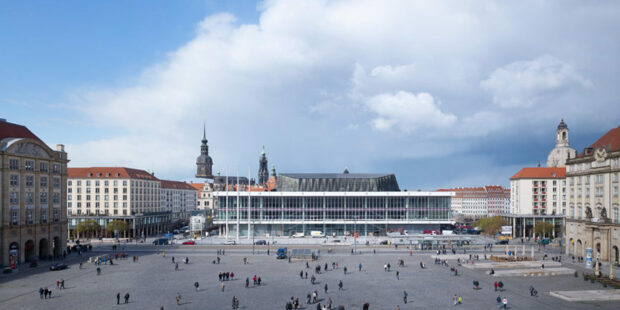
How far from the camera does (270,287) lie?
54.3 metres

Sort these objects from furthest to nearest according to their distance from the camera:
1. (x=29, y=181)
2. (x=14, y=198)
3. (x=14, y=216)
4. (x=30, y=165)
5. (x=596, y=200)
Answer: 1. (x=596, y=200)
2. (x=30, y=165)
3. (x=29, y=181)
4. (x=14, y=216)
5. (x=14, y=198)

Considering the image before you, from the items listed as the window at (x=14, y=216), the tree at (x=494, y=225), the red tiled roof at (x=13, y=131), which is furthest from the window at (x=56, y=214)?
the tree at (x=494, y=225)

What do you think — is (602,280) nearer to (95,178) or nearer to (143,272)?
(143,272)

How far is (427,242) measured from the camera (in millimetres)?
98062

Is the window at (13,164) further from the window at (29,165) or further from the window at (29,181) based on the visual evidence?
the window at (29,181)

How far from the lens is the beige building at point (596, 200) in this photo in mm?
73188

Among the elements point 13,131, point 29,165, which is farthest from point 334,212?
point 13,131

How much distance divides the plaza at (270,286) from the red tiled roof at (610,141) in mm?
20761

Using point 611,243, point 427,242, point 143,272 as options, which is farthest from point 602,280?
point 143,272

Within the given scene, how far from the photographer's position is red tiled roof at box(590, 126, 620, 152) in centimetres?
7512

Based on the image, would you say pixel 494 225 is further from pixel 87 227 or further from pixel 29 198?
pixel 29 198

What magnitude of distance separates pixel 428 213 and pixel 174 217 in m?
93.9

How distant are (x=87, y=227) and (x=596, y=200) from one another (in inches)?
4442

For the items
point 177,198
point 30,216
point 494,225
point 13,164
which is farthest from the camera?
point 177,198
